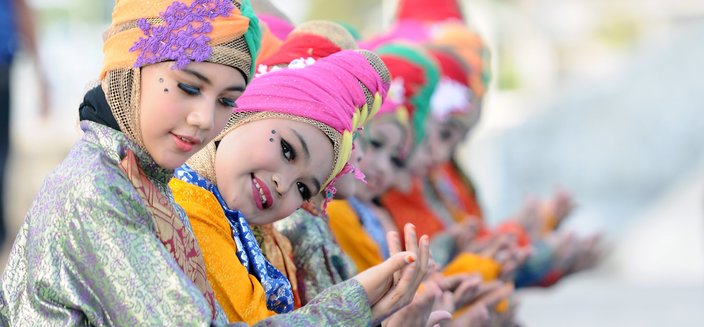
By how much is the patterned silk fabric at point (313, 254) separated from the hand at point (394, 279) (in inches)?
27.5

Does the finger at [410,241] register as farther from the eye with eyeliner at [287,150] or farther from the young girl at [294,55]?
the young girl at [294,55]

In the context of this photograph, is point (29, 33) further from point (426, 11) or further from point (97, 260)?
point (97, 260)

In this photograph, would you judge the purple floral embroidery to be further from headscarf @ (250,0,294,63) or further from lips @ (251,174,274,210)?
headscarf @ (250,0,294,63)

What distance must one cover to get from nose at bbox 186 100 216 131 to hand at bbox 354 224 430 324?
1.49 ft

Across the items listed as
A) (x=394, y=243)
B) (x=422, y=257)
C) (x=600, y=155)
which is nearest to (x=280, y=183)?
(x=394, y=243)

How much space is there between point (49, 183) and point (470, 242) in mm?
2995

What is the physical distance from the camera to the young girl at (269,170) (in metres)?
3.29

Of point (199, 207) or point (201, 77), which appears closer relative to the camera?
point (201, 77)

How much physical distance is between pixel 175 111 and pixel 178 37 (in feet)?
0.46

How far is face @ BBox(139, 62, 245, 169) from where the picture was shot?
2.91 metres

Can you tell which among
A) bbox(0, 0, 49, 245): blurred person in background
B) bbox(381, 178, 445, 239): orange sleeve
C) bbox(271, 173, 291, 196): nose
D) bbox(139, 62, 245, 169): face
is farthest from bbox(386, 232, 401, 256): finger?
bbox(0, 0, 49, 245): blurred person in background

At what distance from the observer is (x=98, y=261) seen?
2.73 meters

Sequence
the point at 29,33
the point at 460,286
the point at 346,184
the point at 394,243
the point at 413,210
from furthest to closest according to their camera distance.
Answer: the point at 29,33
the point at 413,210
the point at 460,286
the point at 346,184
the point at 394,243

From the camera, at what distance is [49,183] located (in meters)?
2.82
